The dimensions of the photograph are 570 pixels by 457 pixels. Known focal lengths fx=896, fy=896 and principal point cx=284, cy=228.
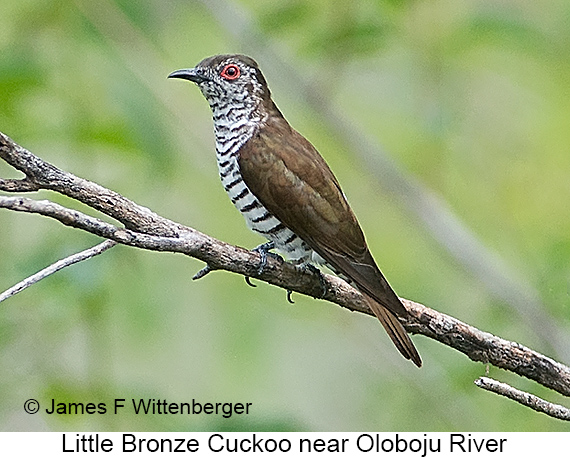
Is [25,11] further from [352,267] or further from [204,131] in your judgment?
[352,267]

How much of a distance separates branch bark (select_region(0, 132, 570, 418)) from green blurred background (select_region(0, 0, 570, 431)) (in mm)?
158

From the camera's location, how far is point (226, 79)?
89.4 inches

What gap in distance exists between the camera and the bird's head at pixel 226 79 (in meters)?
2.27

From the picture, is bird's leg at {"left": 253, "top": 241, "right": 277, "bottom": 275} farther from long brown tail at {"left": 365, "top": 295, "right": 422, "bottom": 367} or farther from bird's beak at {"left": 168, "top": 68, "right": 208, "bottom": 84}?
bird's beak at {"left": 168, "top": 68, "right": 208, "bottom": 84}

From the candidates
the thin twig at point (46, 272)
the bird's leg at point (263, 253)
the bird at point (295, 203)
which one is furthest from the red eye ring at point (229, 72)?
the thin twig at point (46, 272)

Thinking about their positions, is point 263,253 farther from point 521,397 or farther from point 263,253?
point 521,397

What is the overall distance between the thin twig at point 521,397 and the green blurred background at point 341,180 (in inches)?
13.2

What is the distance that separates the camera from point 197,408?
7.43 feet

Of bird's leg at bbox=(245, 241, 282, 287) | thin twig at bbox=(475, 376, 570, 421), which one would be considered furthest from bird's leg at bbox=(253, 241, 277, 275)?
thin twig at bbox=(475, 376, 570, 421)

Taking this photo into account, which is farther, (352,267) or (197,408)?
(197,408)

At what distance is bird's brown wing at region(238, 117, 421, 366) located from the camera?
2047 millimetres
